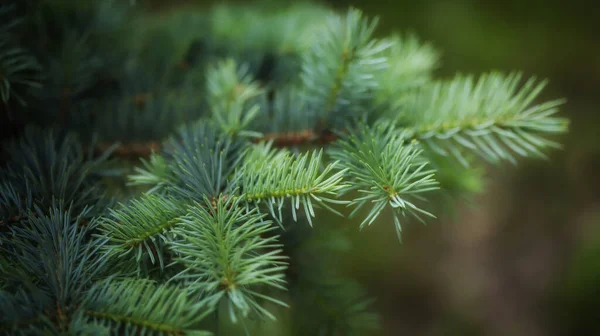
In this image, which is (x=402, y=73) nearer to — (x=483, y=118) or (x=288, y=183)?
(x=483, y=118)

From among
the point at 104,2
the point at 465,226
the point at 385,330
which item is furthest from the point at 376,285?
the point at 104,2

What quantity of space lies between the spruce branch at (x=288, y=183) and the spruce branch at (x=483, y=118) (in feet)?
0.34

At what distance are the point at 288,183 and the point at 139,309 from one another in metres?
0.10

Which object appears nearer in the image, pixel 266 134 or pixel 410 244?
pixel 266 134

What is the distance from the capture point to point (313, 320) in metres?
0.38

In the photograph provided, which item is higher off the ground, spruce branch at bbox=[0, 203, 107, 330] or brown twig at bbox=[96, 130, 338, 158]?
brown twig at bbox=[96, 130, 338, 158]

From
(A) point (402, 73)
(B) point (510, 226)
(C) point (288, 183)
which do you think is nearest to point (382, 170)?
(C) point (288, 183)

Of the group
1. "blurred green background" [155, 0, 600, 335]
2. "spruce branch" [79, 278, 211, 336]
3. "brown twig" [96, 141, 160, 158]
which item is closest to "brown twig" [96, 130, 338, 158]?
"brown twig" [96, 141, 160, 158]

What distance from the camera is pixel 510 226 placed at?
2.94ft

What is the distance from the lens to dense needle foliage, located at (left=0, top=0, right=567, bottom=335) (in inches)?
9.4

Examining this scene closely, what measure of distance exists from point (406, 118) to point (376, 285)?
2.23 ft

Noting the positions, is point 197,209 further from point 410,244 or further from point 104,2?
point 410,244

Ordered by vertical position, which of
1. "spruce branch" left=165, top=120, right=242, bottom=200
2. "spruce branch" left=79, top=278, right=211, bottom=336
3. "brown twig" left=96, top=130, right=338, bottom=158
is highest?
"brown twig" left=96, top=130, right=338, bottom=158

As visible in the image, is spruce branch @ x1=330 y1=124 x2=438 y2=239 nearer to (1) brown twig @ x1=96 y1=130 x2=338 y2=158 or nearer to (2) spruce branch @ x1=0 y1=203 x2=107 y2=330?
(1) brown twig @ x1=96 y1=130 x2=338 y2=158
